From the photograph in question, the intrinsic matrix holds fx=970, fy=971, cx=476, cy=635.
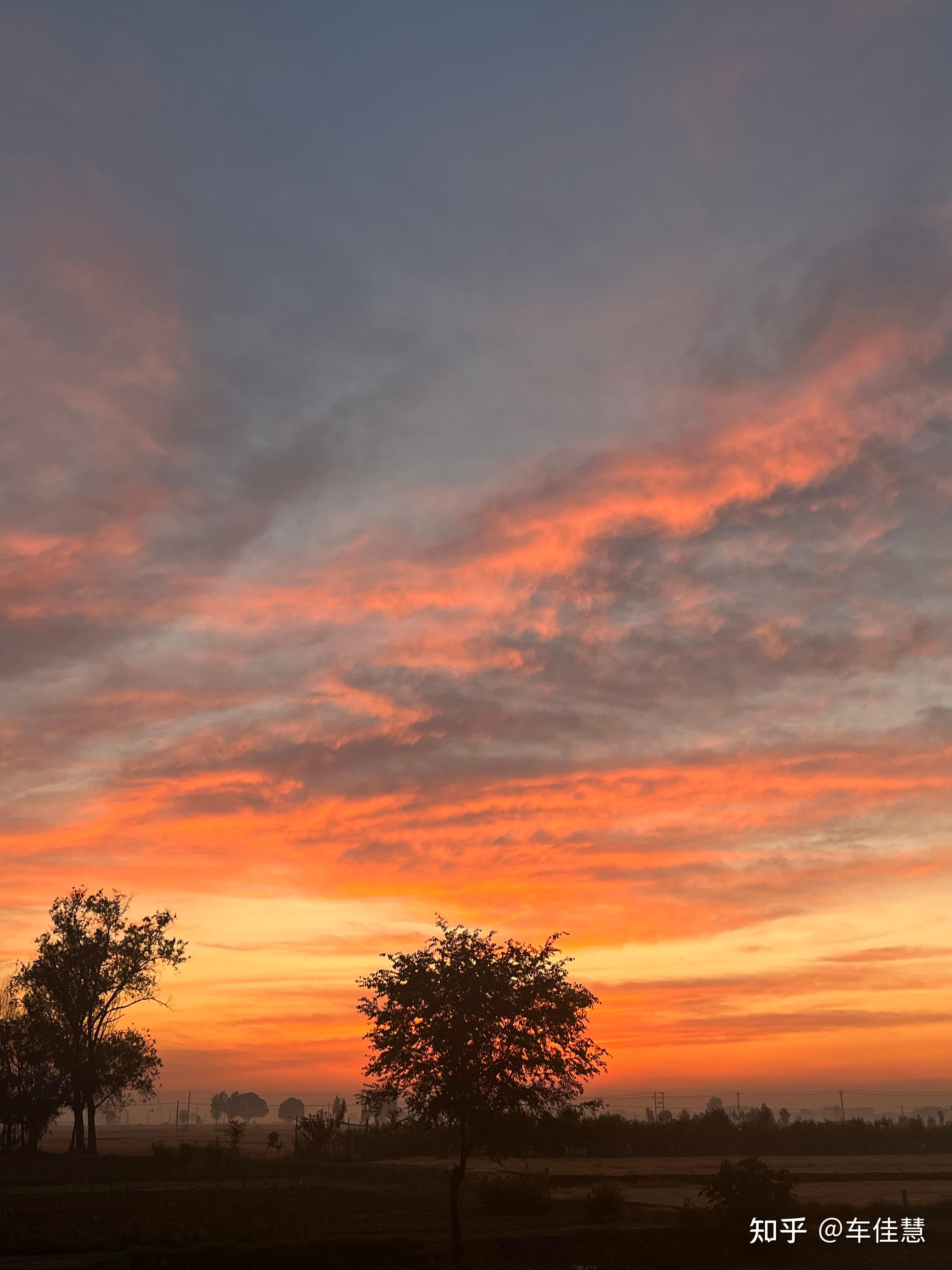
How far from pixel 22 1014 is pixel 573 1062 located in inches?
2855

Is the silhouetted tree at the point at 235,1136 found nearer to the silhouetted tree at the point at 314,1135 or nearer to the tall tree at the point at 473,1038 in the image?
the silhouetted tree at the point at 314,1135

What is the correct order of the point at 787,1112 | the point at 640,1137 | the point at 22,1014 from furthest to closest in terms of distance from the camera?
the point at 787,1112
the point at 640,1137
the point at 22,1014

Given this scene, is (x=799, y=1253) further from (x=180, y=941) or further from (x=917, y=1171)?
(x=180, y=941)

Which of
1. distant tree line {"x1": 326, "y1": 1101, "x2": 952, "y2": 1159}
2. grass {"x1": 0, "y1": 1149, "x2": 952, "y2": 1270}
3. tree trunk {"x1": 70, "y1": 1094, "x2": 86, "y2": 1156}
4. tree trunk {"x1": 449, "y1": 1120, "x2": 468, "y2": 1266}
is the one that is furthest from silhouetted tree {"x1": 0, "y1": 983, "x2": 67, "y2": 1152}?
tree trunk {"x1": 449, "y1": 1120, "x2": 468, "y2": 1266}

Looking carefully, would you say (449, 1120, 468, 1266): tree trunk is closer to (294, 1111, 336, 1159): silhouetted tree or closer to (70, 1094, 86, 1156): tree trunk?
(294, 1111, 336, 1159): silhouetted tree

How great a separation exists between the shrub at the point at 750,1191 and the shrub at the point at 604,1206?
14.3ft

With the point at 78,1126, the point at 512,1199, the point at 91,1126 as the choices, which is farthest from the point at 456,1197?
the point at 78,1126

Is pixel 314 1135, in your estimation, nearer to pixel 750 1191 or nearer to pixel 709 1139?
pixel 709 1139

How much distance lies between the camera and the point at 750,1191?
39.7 meters

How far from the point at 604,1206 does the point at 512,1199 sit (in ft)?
17.1

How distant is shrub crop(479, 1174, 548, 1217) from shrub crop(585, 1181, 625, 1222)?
3142 millimetres

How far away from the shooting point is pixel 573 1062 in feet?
111

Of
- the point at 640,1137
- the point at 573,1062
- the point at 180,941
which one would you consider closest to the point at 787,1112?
the point at 640,1137

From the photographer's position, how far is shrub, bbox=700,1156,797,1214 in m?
39.2
